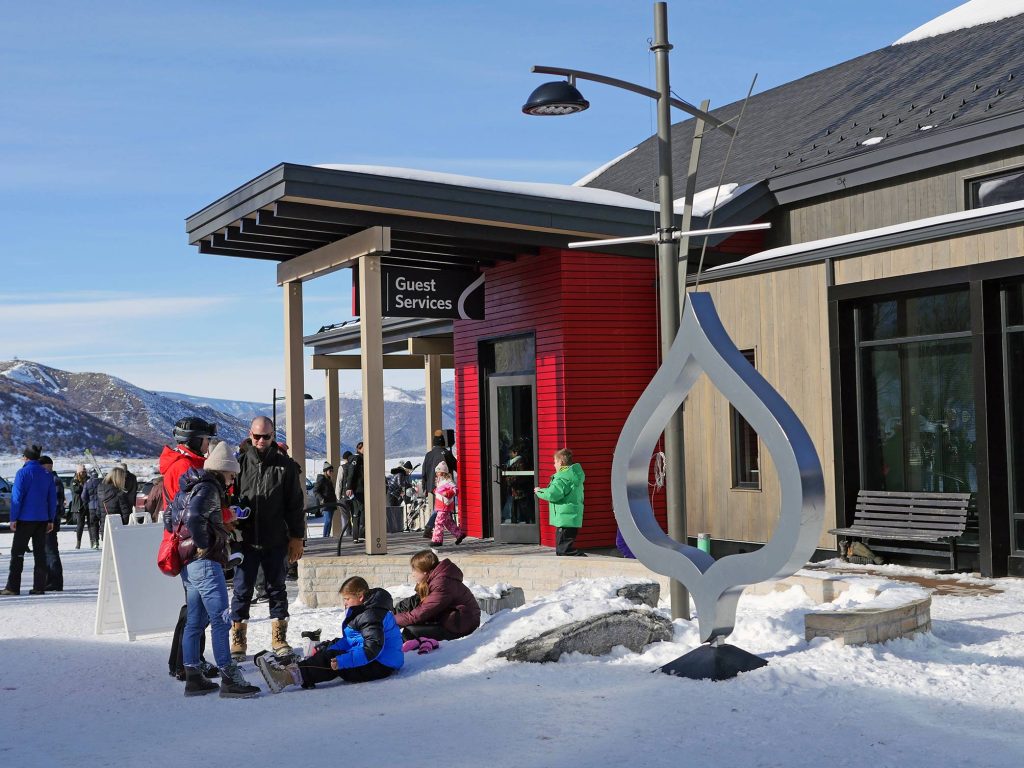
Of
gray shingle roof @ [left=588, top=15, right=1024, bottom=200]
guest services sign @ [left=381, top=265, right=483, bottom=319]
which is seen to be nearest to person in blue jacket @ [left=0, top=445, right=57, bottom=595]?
guest services sign @ [left=381, top=265, right=483, bottom=319]

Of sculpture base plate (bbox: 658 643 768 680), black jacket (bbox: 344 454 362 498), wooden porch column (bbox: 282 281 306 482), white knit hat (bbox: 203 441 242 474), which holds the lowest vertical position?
sculpture base plate (bbox: 658 643 768 680)

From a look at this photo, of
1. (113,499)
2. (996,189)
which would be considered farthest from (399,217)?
(113,499)

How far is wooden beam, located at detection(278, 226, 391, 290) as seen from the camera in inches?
499

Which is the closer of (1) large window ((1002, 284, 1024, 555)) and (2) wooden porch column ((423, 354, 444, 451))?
(1) large window ((1002, 284, 1024, 555))

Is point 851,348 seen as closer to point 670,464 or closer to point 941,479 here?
point 941,479

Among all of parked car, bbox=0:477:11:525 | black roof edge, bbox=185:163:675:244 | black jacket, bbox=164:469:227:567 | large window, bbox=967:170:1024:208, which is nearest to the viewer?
black jacket, bbox=164:469:227:567

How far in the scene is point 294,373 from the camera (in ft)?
47.7

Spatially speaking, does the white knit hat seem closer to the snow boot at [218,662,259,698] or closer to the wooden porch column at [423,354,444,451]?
the snow boot at [218,662,259,698]

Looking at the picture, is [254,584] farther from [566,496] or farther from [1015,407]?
[1015,407]

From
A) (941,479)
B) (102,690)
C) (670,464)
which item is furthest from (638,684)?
(941,479)

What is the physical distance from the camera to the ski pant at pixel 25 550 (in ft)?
42.0

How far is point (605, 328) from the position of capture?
14172 mm

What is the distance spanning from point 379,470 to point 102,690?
5532 millimetres

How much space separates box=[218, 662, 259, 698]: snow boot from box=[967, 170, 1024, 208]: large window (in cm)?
946
